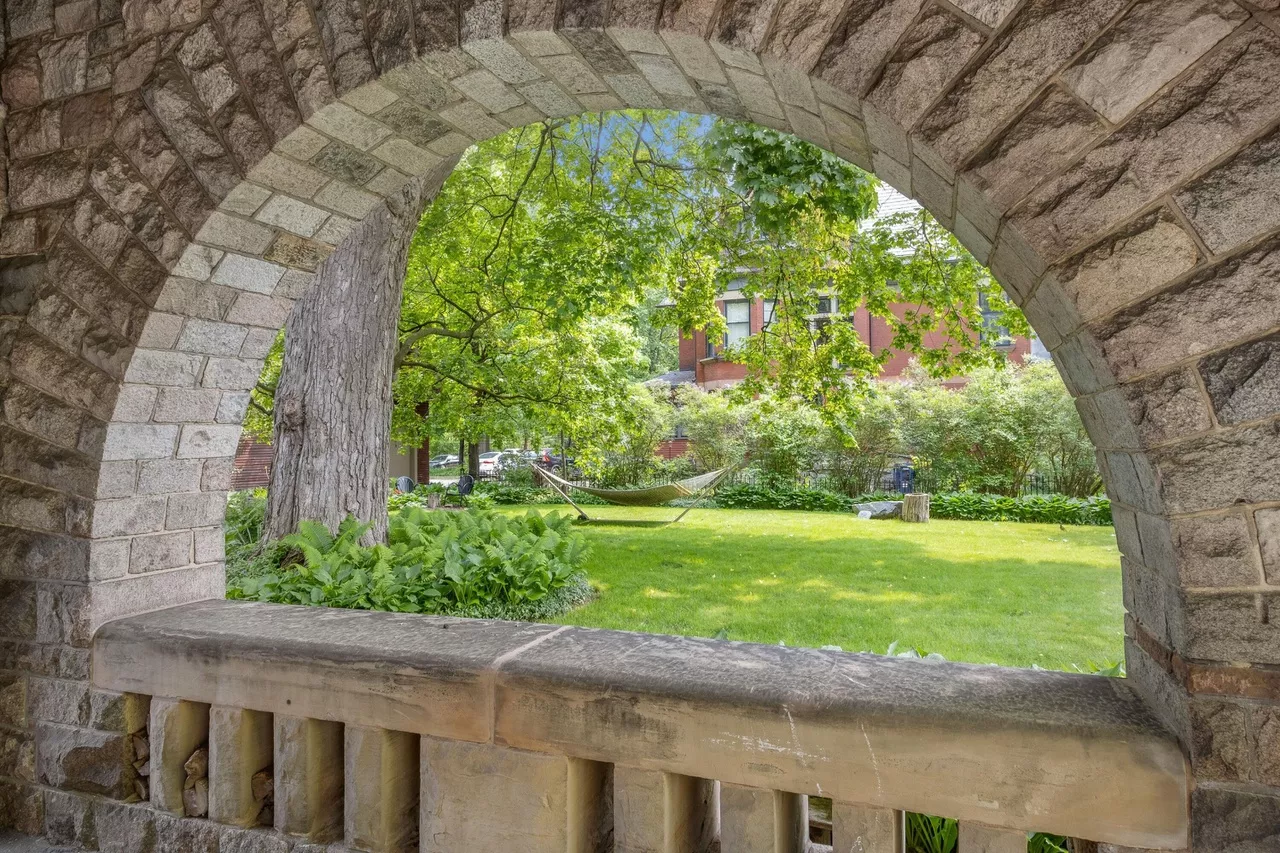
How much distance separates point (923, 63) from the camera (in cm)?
130

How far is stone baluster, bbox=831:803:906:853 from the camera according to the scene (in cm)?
145

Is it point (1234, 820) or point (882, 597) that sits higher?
point (1234, 820)

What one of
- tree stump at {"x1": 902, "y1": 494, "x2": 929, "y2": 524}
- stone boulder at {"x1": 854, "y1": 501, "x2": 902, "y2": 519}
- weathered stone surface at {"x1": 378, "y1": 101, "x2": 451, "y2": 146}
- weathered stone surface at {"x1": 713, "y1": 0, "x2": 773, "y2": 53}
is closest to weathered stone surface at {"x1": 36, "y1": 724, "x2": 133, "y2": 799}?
weathered stone surface at {"x1": 378, "y1": 101, "x2": 451, "y2": 146}

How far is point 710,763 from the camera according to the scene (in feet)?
5.08

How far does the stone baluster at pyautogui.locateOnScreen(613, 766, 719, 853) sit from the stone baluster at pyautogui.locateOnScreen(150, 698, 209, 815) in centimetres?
127

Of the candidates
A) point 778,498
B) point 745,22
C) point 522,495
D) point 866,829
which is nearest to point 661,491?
point 778,498

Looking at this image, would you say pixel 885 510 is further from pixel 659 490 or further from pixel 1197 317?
pixel 1197 317

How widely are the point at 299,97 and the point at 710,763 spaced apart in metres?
1.82

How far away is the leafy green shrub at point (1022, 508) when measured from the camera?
10.6m

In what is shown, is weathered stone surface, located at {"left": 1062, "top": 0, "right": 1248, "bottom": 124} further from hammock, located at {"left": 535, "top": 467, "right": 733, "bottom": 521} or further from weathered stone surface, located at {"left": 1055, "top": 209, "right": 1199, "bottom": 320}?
hammock, located at {"left": 535, "top": 467, "right": 733, "bottom": 521}

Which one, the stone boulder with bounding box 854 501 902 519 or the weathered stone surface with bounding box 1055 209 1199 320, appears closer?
the weathered stone surface with bounding box 1055 209 1199 320

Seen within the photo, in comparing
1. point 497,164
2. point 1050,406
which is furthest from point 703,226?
point 1050,406

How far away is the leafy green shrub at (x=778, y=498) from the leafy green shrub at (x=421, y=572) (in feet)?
23.8

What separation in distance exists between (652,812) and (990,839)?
65 centimetres
